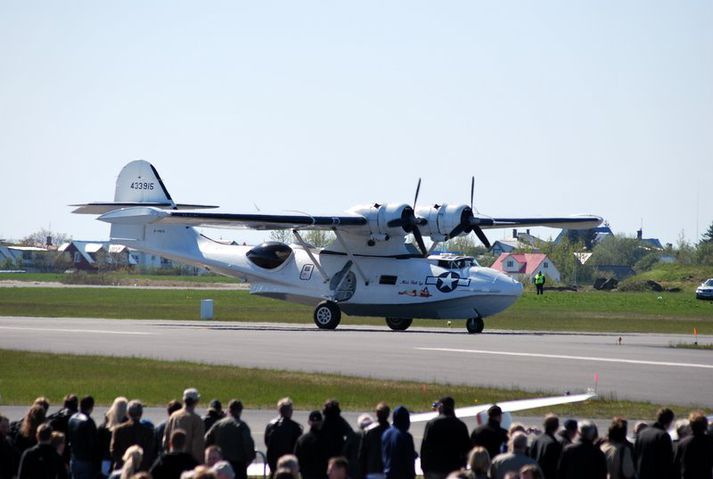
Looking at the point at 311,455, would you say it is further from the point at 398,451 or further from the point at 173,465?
the point at 173,465

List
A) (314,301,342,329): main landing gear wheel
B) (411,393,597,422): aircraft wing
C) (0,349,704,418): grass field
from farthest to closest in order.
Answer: (314,301,342,329): main landing gear wheel
(0,349,704,418): grass field
(411,393,597,422): aircraft wing

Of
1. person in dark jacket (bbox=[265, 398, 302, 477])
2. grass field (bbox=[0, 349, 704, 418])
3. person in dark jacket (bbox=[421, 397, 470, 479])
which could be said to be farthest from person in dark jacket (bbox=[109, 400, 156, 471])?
grass field (bbox=[0, 349, 704, 418])

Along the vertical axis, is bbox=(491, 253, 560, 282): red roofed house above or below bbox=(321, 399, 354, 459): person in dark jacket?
above

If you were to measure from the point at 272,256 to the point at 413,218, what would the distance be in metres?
6.26

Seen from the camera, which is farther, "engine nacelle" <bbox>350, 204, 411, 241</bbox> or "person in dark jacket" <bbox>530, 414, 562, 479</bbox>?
"engine nacelle" <bbox>350, 204, 411, 241</bbox>

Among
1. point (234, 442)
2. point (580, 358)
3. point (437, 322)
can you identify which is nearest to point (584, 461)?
point (234, 442)

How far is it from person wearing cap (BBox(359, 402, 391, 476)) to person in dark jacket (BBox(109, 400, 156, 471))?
2.33 metres

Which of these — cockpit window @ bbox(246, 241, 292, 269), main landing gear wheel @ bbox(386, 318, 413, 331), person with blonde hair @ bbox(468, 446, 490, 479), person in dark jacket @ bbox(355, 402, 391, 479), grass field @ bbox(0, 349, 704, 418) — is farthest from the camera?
cockpit window @ bbox(246, 241, 292, 269)

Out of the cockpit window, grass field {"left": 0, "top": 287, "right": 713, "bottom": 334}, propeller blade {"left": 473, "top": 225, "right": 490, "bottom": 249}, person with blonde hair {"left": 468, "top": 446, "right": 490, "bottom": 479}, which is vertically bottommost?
person with blonde hair {"left": 468, "top": 446, "right": 490, "bottom": 479}

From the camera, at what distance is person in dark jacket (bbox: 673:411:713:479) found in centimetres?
1226

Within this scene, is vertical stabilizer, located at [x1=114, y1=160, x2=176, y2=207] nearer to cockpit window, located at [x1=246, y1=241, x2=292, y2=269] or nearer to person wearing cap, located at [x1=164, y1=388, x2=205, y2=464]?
cockpit window, located at [x1=246, y1=241, x2=292, y2=269]

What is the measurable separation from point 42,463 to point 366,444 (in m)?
3.52

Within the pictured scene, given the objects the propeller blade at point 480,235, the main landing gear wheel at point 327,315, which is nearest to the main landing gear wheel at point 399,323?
the main landing gear wheel at point 327,315

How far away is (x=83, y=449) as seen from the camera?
13.1 m
